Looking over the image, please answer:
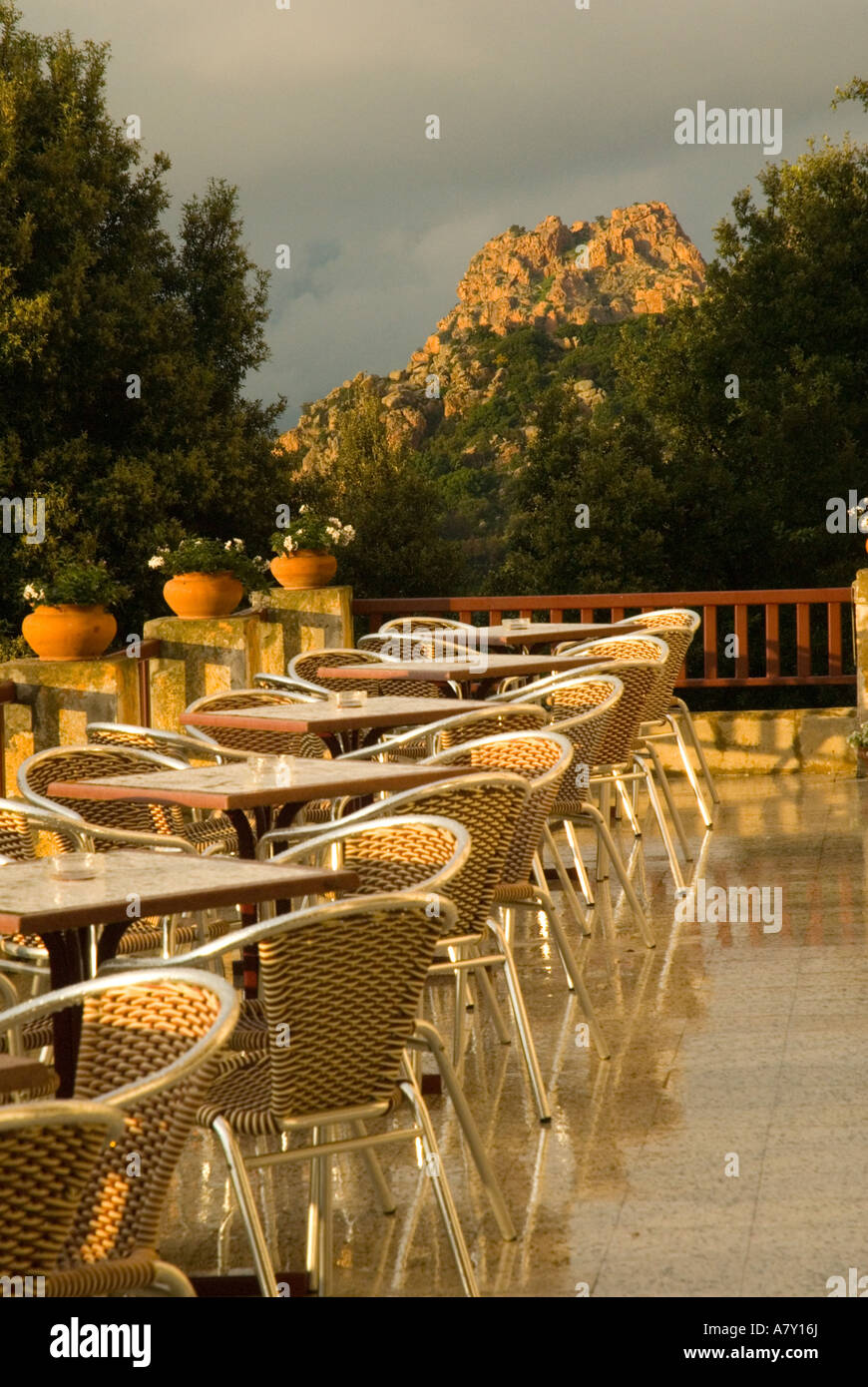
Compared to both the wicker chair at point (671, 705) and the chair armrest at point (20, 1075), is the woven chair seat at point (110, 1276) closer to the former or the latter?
the chair armrest at point (20, 1075)

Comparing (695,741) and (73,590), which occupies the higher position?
(73,590)

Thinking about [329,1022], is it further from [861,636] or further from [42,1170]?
[861,636]

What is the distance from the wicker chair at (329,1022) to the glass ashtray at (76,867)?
1.40ft

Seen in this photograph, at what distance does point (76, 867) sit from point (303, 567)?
6.02m

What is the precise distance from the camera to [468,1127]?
2.97 m

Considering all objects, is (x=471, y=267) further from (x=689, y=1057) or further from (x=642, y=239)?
(x=689, y=1057)

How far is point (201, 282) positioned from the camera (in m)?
20.2

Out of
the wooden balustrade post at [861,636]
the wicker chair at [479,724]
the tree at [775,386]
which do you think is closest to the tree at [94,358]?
the tree at [775,386]

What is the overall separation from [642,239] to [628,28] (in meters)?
10.1

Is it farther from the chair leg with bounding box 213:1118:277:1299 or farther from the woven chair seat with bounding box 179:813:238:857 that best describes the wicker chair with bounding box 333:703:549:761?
the chair leg with bounding box 213:1118:277:1299

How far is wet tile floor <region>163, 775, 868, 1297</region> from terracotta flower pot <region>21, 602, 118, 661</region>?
2.15 meters

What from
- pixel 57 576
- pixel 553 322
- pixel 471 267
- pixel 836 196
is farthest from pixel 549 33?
pixel 57 576

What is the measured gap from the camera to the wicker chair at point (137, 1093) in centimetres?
200

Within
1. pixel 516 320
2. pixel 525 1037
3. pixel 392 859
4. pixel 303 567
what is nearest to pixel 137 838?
pixel 392 859
